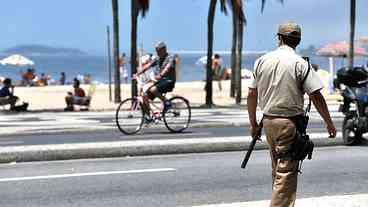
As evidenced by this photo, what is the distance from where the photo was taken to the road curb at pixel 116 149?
35.7 ft

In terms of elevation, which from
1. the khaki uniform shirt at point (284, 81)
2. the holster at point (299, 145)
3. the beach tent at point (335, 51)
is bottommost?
the holster at point (299, 145)

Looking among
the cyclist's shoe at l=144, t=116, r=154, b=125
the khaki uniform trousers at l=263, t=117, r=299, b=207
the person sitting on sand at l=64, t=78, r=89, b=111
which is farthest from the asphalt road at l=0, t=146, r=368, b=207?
the person sitting on sand at l=64, t=78, r=89, b=111

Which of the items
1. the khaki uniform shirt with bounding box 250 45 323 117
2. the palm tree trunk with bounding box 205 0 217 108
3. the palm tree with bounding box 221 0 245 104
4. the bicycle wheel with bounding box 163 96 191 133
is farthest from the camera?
the palm tree with bounding box 221 0 245 104

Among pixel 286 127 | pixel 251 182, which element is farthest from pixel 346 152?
pixel 286 127

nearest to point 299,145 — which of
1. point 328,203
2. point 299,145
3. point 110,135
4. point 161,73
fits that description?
point 299,145

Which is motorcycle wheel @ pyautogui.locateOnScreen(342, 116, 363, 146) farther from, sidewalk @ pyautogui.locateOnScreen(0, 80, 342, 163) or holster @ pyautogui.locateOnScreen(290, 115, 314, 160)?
holster @ pyautogui.locateOnScreen(290, 115, 314, 160)

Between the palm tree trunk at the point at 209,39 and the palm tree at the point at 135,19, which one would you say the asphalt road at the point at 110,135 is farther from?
the palm tree at the point at 135,19

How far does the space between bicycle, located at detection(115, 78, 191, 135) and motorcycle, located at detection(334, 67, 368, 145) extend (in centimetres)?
341

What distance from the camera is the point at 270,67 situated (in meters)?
6.00

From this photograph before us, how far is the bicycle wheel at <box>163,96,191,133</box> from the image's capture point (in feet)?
48.5

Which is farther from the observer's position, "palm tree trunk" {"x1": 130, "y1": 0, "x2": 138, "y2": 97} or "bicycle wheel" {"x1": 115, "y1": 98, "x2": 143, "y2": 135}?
"palm tree trunk" {"x1": 130, "y1": 0, "x2": 138, "y2": 97}

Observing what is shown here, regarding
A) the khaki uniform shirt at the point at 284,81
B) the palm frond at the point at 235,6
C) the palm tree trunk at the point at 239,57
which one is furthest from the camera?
the palm tree trunk at the point at 239,57

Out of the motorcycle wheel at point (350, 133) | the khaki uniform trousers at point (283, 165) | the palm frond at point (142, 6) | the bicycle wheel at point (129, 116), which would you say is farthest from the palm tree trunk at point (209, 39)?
the khaki uniform trousers at point (283, 165)

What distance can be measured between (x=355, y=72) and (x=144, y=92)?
4.04m
